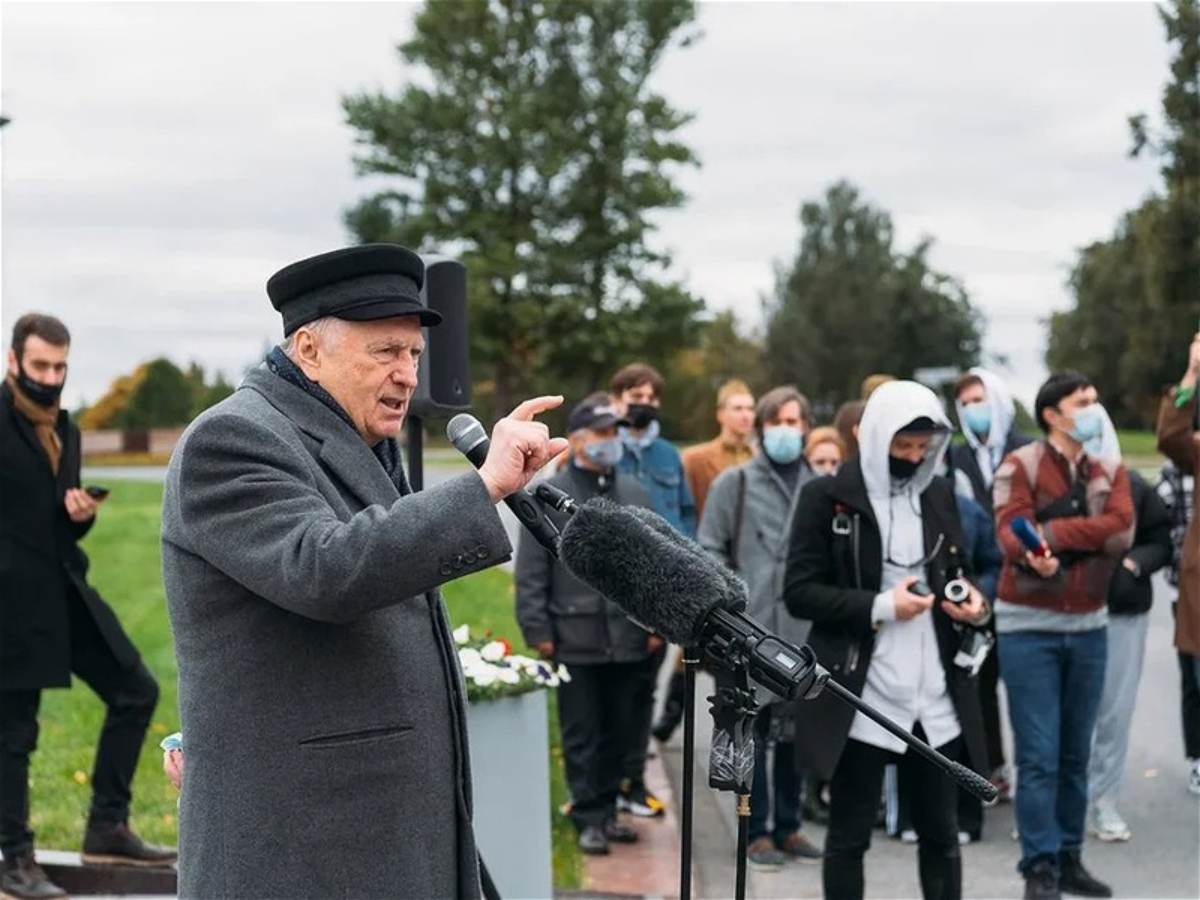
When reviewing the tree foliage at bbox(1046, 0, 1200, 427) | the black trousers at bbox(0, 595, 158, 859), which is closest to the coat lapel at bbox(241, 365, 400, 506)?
the black trousers at bbox(0, 595, 158, 859)

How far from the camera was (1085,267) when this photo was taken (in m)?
60.7

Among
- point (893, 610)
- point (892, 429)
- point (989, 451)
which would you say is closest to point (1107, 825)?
point (989, 451)

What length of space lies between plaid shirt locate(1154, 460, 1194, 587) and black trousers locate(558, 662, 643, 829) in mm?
2782

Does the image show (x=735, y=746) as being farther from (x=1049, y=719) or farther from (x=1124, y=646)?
(x=1124, y=646)

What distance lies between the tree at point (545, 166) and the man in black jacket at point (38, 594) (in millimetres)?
43423

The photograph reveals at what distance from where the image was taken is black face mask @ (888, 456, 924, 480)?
17.6 feet

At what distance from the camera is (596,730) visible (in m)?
7.62

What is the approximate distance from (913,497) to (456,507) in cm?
315

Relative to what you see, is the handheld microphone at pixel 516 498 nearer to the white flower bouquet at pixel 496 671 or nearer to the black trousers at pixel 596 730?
the white flower bouquet at pixel 496 671

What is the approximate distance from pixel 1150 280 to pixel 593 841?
3291cm

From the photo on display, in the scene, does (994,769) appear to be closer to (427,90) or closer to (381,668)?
(381,668)

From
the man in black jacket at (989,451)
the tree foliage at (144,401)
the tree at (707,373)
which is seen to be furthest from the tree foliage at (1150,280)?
the tree foliage at (144,401)

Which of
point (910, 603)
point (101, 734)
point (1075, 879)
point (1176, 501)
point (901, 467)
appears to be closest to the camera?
point (910, 603)

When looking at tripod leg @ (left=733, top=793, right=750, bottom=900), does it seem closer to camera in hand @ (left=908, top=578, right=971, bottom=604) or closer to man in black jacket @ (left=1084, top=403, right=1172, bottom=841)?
camera in hand @ (left=908, top=578, right=971, bottom=604)
